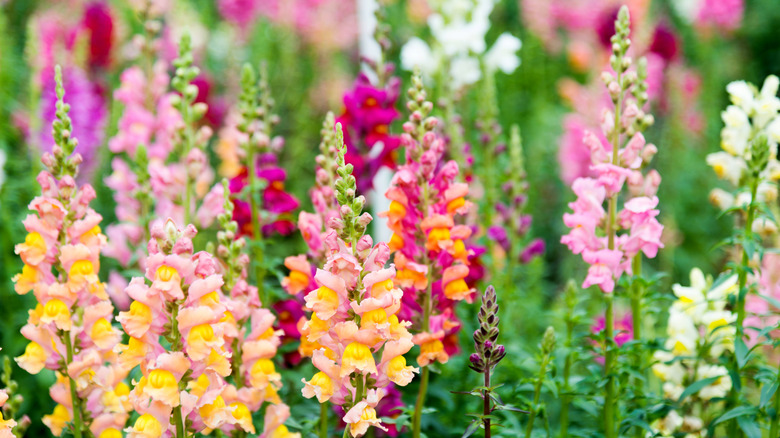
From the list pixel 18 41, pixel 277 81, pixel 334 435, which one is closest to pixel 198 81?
pixel 277 81

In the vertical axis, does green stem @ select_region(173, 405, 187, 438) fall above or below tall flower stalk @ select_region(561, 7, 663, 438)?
below

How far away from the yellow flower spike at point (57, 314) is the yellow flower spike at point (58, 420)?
37 centimetres

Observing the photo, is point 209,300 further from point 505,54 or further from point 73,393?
point 505,54

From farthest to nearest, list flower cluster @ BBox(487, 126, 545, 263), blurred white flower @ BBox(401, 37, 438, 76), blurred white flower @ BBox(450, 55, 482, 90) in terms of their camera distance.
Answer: blurred white flower @ BBox(401, 37, 438, 76) < blurred white flower @ BBox(450, 55, 482, 90) < flower cluster @ BBox(487, 126, 545, 263)

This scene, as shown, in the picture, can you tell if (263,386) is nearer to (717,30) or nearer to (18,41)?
(18,41)

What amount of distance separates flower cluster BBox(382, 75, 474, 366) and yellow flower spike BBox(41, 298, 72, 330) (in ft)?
3.46

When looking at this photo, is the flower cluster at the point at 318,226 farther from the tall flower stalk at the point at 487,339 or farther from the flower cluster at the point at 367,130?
the tall flower stalk at the point at 487,339

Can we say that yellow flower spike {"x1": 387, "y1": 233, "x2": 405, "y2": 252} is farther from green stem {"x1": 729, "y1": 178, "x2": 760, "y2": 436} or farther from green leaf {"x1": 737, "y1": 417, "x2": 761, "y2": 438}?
green leaf {"x1": 737, "y1": 417, "x2": 761, "y2": 438}

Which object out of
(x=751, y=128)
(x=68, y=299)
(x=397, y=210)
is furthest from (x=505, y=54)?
(x=68, y=299)

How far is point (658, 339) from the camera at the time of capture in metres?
3.03

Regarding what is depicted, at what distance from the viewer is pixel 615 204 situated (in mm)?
2826

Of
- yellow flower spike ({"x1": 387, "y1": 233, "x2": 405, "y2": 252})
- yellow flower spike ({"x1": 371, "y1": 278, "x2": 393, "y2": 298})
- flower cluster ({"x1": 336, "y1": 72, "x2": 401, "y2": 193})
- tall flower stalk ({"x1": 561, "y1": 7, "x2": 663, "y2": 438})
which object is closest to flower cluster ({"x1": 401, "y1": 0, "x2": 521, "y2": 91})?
flower cluster ({"x1": 336, "y1": 72, "x2": 401, "y2": 193})

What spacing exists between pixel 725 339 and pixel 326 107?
5.08 meters

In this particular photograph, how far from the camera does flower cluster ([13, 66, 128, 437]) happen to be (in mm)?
2502
